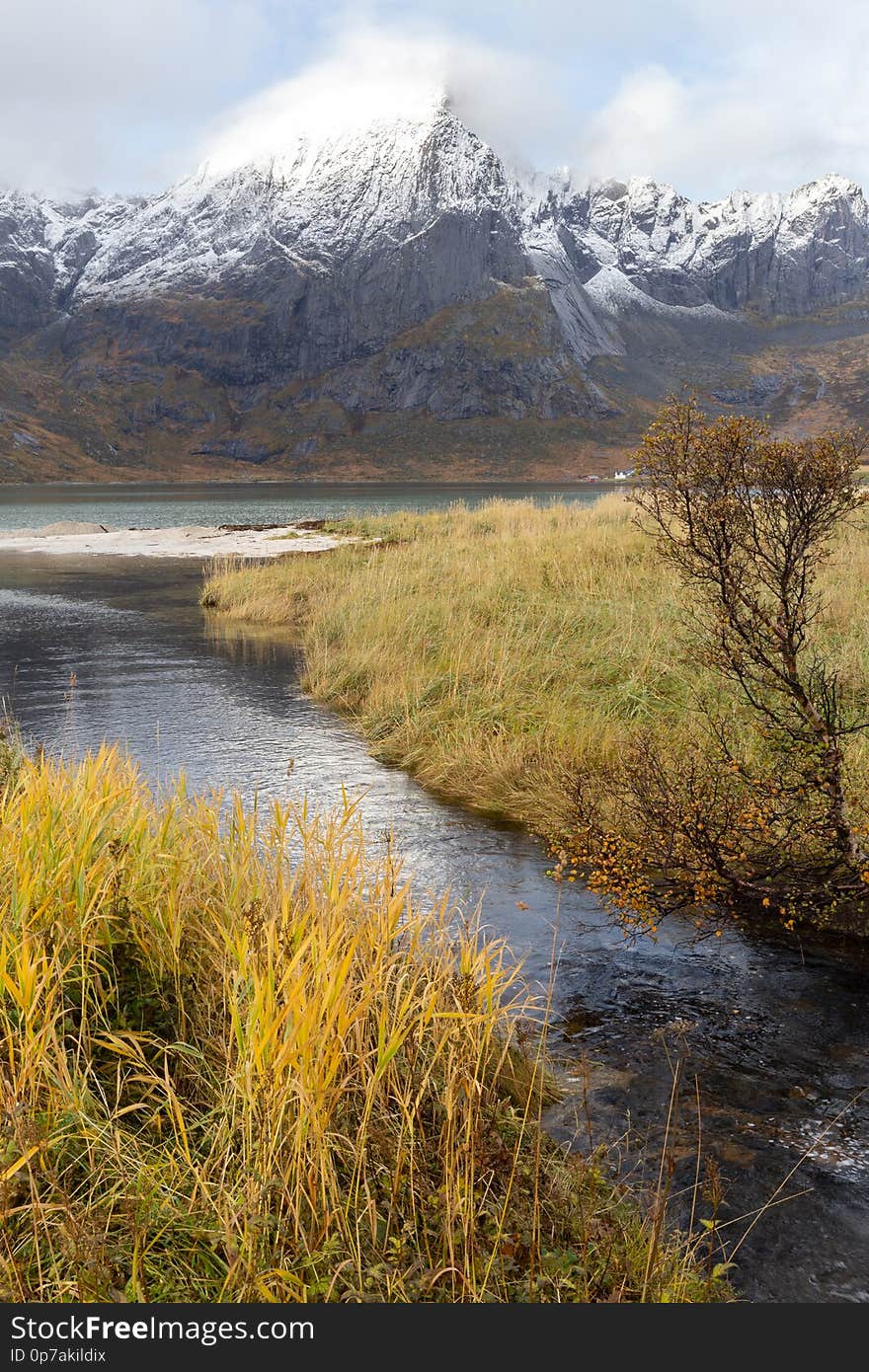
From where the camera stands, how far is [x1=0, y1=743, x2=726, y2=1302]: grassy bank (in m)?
2.89

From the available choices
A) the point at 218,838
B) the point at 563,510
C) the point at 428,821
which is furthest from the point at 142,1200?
the point at 563,510

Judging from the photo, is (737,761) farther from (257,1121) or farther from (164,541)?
(164,541)

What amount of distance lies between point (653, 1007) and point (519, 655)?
7027 millimetres

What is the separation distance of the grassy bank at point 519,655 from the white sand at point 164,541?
12.0 metres

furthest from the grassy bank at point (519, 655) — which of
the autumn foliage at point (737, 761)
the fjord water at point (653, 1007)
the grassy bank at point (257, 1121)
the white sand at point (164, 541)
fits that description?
the white sand at point (164, 541)

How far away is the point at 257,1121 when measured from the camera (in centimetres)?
325

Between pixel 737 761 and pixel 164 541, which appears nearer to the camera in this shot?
pixel 737 761

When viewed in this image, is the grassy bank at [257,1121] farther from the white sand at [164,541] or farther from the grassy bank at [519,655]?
the white sand at [164,541]

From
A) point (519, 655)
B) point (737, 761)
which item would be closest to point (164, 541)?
point (519, 655)

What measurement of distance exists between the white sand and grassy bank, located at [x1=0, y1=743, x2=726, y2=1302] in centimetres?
2517

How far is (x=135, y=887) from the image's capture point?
449cm

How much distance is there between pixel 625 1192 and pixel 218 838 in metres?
2.66

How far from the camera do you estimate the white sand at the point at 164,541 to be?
32731mm

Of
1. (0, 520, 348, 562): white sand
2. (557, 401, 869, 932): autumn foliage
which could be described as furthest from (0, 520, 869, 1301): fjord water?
(0, 520, 348, 562): white sand
